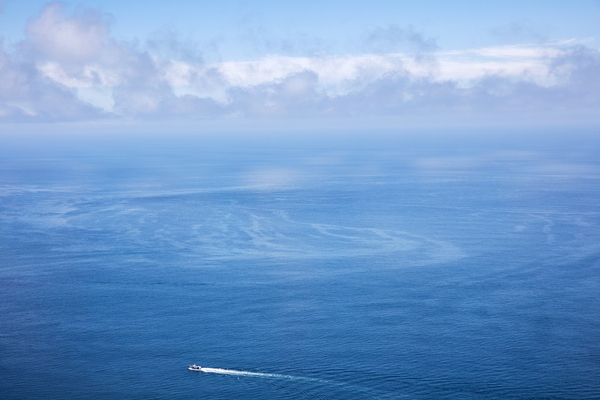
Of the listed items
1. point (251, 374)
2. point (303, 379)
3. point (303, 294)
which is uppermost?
point (303, 294)

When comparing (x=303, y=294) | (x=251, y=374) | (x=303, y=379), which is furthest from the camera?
(x=303, y=294)

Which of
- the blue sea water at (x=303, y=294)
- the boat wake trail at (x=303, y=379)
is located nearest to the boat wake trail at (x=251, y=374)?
the boat wake trail at (x=303, y=379)

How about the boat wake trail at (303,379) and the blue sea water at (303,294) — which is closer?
the boat wake trail at (303,379)

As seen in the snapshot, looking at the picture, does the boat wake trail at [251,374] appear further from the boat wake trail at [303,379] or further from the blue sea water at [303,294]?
the blue sea water at [303,294]

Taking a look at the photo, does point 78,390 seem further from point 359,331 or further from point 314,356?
point 359,331

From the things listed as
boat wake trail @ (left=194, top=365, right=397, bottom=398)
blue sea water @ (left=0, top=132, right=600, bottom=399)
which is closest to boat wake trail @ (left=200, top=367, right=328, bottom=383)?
boat wake trail @ (left=194, top=365, right=397, bottom=398)

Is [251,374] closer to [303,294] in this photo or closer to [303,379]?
[303,379]

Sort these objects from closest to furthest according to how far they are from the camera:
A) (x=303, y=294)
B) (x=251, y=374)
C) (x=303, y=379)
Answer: (x=303, y=379), (x=251, y=374), (x=303, y=294)

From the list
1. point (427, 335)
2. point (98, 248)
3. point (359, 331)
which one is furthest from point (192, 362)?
point (98, 248)

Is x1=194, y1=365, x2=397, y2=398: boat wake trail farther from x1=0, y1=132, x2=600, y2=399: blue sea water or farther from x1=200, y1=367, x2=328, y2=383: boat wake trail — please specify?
x1=0, y1=132, x2=600, y2=399: blue sea water

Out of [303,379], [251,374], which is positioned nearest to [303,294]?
[251,374]
